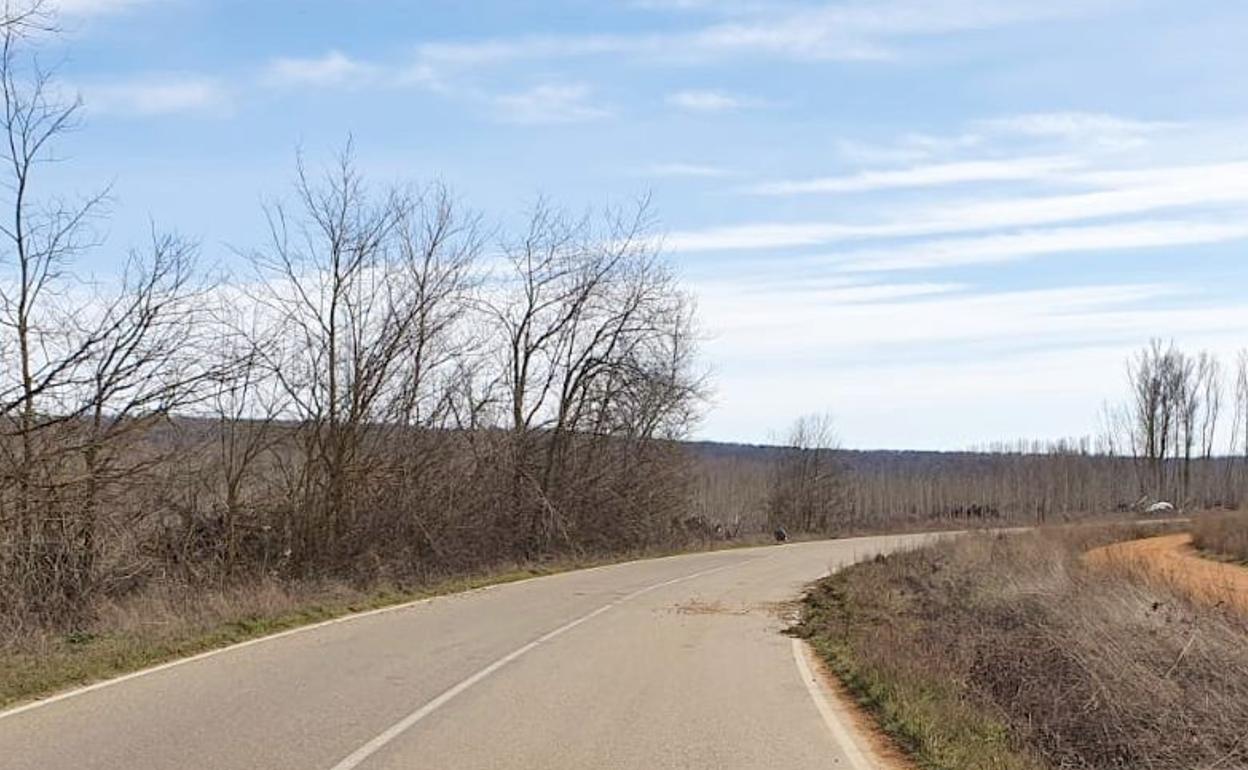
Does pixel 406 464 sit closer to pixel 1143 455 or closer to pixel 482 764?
pixel 482 764

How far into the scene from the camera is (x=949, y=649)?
17.1 meters

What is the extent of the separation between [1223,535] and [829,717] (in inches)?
1801

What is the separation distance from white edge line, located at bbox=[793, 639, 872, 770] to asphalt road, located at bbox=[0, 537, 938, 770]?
0.04 m

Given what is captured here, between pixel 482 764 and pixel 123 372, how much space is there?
43.1ft

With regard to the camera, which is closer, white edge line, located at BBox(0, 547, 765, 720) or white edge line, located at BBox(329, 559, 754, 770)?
white edge line, located at BBox(329, 559, 754, 770)

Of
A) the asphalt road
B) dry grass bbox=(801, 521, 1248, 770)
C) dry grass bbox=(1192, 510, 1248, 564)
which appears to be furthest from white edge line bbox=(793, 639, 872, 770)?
dry grass bbox=(1192, 510, 1248, 564)

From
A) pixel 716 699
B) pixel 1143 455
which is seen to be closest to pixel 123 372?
pixel 716 699

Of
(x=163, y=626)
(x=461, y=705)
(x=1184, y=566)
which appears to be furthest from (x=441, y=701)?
(x=1184, y=566)

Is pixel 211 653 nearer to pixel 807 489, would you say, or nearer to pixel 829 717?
pixel 829 717

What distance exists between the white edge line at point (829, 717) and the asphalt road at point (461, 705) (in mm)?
35

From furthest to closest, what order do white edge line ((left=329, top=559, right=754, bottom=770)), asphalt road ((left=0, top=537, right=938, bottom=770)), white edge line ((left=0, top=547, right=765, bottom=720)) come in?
white edge line ((left=0, top=547, right=765, bottom=720)), asphalt road ((left=0, top=537, right=938, bottom=770)), white edge line ((left=329, top=559, right=754, bottom=770))

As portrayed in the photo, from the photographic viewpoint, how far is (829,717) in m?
11.9

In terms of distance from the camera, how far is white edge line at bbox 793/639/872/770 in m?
9.86

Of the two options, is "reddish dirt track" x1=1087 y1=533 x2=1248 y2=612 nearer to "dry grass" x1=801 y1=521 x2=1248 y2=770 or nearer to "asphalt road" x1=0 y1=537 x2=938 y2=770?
"dry grass" x1=801 y1=521 x2=1248 y2=770
